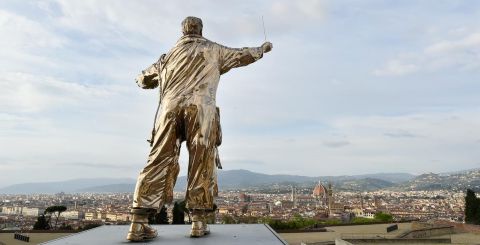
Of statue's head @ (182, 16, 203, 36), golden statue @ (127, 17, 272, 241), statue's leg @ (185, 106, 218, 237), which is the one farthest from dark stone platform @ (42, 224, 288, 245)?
statue's head @ (182, 16, 203, 36)

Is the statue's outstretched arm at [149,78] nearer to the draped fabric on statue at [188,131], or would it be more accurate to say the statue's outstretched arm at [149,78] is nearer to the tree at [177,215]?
the draped fabric on statue at [188,131]

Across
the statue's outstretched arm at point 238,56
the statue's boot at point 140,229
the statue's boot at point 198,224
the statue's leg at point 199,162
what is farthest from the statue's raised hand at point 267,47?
the statue's boot at point 140,229

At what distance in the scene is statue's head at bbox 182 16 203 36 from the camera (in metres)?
6.14

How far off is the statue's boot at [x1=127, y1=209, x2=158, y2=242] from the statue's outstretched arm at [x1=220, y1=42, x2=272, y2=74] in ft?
7.11

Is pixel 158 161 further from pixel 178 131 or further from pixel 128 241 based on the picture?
pixel 128 241

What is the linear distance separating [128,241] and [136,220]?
246 mm

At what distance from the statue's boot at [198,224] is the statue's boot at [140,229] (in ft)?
1.51

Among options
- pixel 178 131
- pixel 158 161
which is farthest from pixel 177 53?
pixel 158 161

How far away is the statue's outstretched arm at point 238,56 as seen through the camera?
237 inches

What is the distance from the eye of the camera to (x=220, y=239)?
5.00 metres

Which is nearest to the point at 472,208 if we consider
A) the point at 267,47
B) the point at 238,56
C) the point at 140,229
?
the point at 267,47

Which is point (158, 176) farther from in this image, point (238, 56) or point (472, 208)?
point (472, 208)

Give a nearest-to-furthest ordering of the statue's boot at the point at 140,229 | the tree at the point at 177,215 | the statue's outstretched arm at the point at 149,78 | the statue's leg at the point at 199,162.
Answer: the statue's boot at the point at 140,229
the statue's leg at the point at 199,162
the statue's outstretched arm at the point at 149,78
the tree at the point at 177,215

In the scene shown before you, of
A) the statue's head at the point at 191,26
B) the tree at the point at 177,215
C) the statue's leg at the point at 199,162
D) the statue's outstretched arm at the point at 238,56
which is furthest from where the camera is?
the tree at the point at 177,215
